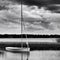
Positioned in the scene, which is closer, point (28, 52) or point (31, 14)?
point (28, 52)

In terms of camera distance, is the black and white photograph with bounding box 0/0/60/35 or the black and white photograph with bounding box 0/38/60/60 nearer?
the black and white photograph with bounding box 0/38/60/60

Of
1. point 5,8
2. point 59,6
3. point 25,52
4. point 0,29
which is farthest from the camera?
point 5,8

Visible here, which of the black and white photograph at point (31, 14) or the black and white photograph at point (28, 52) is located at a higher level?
the black and white photograph at point (31, 14)

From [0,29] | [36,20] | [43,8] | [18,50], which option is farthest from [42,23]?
[18,50]

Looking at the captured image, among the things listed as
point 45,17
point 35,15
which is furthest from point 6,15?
point 45,17

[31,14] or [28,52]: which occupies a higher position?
[31,14]

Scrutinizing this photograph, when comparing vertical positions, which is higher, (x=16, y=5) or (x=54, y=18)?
(x=16, y=5)

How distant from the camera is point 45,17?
19.4 m

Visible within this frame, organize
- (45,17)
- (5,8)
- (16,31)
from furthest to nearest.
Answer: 1. (45,17)
2. (5,8)
3. (16,31)

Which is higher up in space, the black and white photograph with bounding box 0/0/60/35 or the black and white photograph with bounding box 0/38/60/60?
the black and white photograph with bounding box 0/0/60/35

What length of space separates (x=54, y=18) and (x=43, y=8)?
190 cm

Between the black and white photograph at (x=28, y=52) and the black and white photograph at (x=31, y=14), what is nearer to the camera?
the black and white photograph at (x=28, y=52)

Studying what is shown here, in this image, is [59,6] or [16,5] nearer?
[59,6]

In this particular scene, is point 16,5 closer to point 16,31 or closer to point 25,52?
point 16,31
